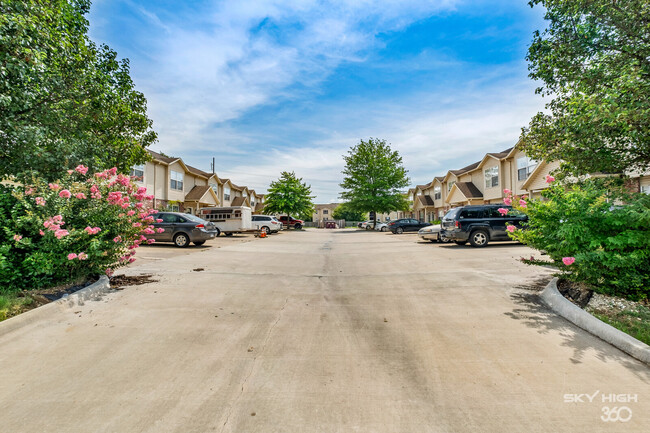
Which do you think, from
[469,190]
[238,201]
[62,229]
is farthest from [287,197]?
[62,229]

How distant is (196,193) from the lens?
3438 centimetres

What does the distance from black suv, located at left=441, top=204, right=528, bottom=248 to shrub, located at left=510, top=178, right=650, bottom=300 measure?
867 cm

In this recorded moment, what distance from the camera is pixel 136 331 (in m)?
4.02

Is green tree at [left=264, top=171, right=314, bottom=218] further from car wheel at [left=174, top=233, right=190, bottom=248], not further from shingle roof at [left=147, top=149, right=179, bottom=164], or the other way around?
car wheel at [left=174, top=233, right=190, bottom=248]

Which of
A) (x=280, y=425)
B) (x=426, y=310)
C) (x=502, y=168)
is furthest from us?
(x=502, y=168)

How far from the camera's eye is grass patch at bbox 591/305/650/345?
362 cm

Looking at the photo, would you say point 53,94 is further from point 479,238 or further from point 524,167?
point 524,167

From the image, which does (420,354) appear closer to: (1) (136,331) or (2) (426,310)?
(2) (426,310)

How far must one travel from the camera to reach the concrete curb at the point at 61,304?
156 inches

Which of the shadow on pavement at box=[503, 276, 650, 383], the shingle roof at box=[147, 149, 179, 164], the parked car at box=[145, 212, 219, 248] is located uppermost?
the shingle roof at box=[147, 149, 179, 164]

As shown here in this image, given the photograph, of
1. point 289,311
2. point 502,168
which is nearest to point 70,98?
point 289,311

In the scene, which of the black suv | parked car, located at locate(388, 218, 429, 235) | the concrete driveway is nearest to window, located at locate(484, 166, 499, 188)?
parked car, located at locate(388, 218, 429, 235)

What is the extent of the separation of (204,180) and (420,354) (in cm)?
3866

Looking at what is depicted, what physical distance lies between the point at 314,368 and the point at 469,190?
3339 centimetres
